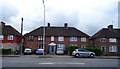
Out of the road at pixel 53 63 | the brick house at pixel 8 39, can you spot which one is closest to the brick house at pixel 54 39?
the brick house at pixel 8 39

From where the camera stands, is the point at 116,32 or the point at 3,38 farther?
the point at 116,32

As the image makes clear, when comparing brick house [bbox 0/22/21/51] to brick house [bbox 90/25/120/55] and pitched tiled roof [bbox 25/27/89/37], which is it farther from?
brick house [bbox 90/25/120/55]

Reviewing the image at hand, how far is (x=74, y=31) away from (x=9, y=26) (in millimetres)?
17844

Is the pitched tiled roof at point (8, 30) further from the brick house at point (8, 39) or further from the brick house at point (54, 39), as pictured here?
the brick house at point (54, 39)

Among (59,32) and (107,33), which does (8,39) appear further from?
(107,33)

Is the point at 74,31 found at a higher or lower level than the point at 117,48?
higher

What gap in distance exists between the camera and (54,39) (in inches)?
2009

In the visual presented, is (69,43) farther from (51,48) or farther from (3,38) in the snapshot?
(3,38)

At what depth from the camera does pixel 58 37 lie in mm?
51125

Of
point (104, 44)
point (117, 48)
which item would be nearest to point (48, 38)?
point (104, 44)

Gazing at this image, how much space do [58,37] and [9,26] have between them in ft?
44.9

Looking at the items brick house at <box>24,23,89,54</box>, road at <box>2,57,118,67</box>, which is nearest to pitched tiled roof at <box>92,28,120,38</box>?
brick house at <box>24,23,89,54</box>

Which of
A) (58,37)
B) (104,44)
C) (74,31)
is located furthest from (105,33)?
(58,37)

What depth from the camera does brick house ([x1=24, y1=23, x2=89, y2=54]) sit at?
5062 centimetres
